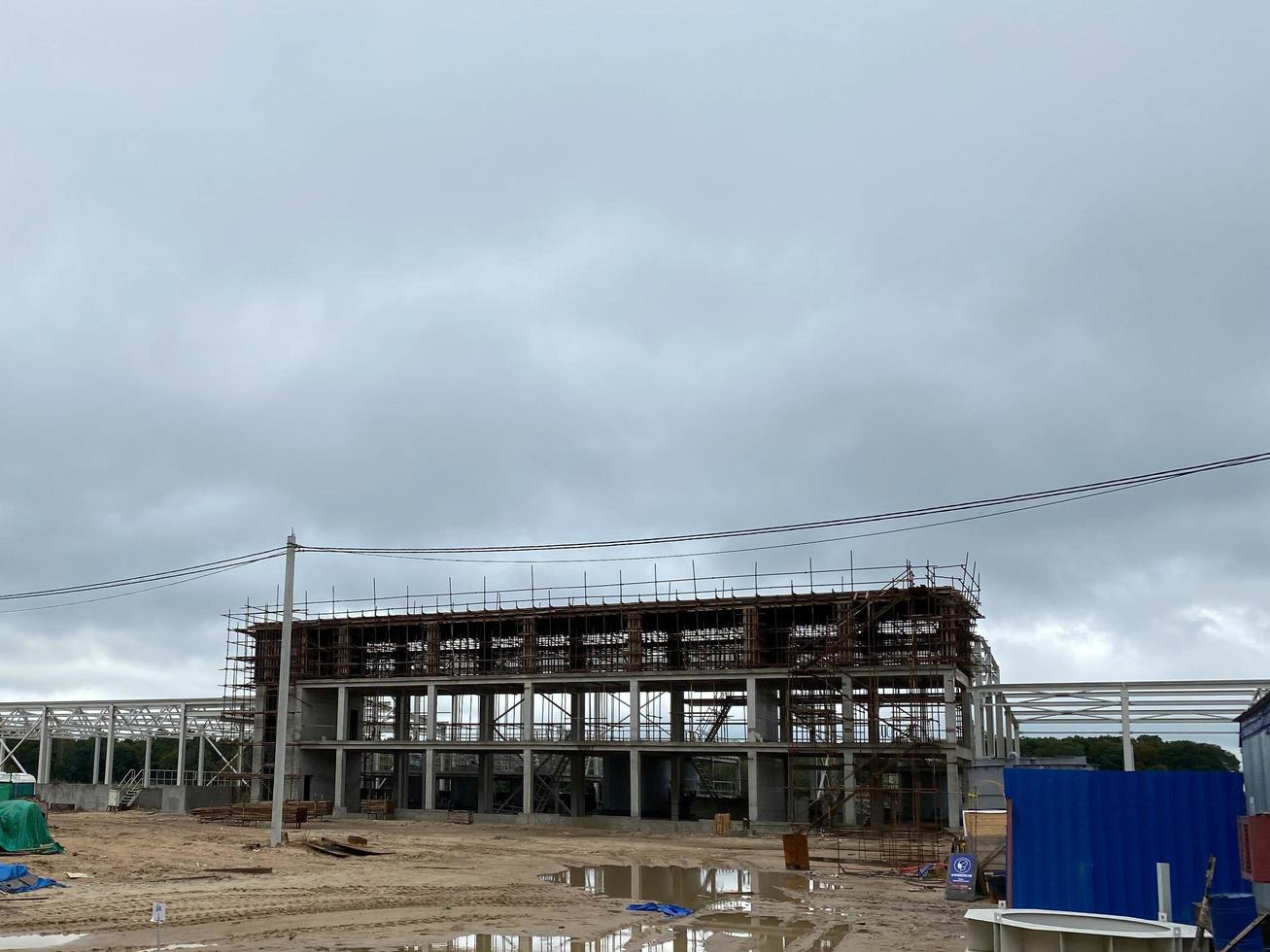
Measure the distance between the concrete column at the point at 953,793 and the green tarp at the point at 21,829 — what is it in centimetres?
3317

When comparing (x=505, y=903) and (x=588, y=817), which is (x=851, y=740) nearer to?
(x=588, y=817)

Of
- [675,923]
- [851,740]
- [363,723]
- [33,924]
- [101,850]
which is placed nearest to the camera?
[33,924]

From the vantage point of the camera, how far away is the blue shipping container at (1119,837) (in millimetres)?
18062

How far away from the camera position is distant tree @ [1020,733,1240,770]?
3644 inches

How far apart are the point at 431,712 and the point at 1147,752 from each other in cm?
6101

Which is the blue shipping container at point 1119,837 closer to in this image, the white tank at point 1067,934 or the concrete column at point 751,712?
the white tank at point 1067,934

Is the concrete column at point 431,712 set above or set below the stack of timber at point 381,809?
above

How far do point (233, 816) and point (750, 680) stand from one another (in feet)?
83.4

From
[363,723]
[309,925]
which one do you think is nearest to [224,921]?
[309,925]

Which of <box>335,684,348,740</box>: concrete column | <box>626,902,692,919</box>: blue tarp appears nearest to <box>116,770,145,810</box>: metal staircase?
<box>335,684,348,740</box>: concrete column

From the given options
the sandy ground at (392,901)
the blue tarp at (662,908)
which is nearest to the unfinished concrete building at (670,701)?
the sandy ground at (392,901)

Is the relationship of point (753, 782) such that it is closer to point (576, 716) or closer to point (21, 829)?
point (576, 716)

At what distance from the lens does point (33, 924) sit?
64.2 ft

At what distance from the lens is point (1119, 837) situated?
60.1 ft
